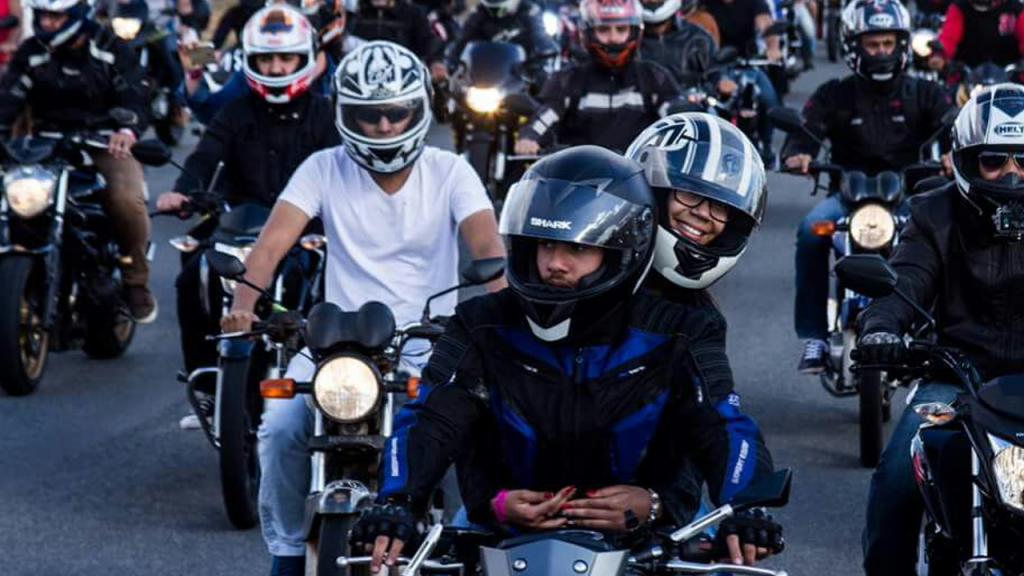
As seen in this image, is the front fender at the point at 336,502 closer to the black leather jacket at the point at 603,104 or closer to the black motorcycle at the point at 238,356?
the black motorcycle at the point at 238,356

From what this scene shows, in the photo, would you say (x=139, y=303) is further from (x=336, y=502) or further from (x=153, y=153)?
(x=336, y=502)

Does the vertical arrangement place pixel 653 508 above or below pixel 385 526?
below

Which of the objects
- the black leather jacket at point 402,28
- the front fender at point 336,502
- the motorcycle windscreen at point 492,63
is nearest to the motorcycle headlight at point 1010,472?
the front fender at point 336,502

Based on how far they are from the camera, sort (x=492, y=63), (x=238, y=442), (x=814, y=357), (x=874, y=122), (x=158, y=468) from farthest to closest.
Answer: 1. (x=492, y=63)
2. (x=874, y=122)
3. (x=814, y=357)
4. (x=158, y=468)
5. (x=238, y=442)

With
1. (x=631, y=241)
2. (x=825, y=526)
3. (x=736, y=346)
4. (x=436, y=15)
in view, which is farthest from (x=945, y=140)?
(x=436, y=15)

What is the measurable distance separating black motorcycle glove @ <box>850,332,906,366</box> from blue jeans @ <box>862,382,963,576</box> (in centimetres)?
26

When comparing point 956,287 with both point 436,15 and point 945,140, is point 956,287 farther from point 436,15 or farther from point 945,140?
point 436,15

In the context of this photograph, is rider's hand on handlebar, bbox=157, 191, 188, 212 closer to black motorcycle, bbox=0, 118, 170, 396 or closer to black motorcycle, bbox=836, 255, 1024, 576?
black motorcycle, bbox=0, 118, 170, 396

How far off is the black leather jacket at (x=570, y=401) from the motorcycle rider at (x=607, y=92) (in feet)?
24.6

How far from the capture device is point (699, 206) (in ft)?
19.9

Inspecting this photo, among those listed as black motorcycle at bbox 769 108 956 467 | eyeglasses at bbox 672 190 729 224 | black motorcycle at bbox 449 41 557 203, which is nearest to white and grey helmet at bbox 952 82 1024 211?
eyeglasses at bbox 672 190 729 224

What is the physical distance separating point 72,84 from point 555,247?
7.82 metres

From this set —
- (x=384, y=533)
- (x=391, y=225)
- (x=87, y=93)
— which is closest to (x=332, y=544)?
(x=384, y=533)

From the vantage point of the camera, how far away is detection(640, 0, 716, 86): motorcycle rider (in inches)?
627
